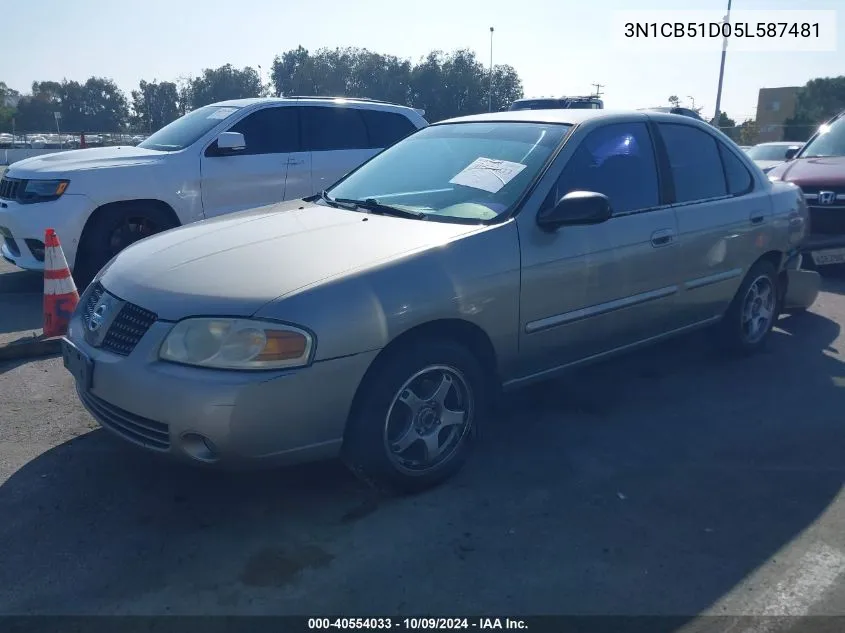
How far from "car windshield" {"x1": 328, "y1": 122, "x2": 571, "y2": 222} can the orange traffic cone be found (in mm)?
2297

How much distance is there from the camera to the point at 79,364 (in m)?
3.30

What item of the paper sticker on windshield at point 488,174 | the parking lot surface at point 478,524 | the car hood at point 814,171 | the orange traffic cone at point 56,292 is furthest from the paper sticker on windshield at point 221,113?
the car hood at point 814,171

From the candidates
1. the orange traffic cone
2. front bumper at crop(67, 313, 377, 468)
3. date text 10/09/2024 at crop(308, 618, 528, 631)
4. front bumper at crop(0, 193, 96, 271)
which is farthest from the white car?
date text 10/09/2024 at crop(308, 618, 528, 631)

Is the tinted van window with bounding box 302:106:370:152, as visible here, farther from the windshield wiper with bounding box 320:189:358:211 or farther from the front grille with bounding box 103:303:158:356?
the front grille with bounding box 103:303:158:356

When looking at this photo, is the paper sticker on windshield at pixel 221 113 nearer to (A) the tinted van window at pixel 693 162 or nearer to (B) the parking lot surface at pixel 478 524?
(B) the parking lot surface at pixel 478 524

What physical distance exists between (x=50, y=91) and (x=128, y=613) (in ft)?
243

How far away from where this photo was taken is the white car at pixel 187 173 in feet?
21.6

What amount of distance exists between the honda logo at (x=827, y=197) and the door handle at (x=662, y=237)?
4632 mm

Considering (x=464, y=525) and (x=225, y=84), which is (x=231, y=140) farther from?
(x=225, y=84)

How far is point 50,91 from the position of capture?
66188mm

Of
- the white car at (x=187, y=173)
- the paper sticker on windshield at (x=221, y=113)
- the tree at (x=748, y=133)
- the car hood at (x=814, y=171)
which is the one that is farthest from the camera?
the tree at (x=748, y=133)

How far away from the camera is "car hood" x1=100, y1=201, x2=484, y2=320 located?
3039mm

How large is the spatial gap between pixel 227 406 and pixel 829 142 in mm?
8946

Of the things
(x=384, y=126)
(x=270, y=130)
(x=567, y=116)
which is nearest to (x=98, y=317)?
(x=567, y=116)
